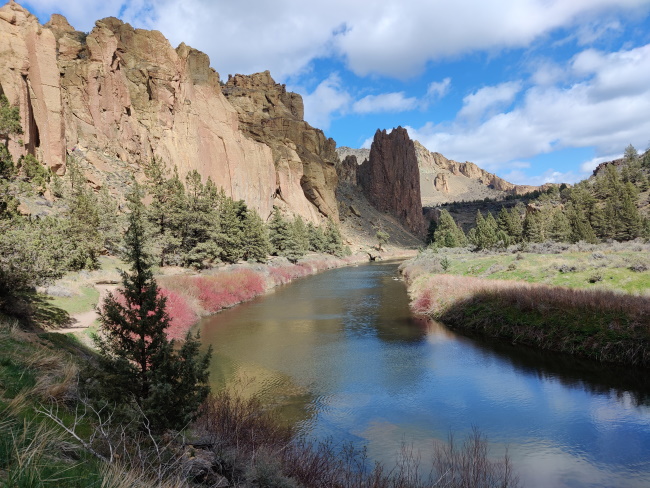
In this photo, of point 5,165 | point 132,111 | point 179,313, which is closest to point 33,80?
point 132,111

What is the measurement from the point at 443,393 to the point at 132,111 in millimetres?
69423

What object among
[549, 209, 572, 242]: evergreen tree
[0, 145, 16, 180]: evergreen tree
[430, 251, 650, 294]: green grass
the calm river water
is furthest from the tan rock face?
[549, 209, 572, 242]: evergreen tree

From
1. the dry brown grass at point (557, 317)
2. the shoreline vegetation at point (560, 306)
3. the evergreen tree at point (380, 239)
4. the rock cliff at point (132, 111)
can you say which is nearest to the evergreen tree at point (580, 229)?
the shoreline vegetation at point (560, 306)

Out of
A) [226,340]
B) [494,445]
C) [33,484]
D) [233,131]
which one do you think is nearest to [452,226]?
[233,131]

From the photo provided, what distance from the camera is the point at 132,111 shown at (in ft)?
216

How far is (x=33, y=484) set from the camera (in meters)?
3.06

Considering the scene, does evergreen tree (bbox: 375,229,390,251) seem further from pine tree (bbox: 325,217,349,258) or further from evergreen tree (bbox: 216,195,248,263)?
evergreen tree (bbox: 216,195,248,263)

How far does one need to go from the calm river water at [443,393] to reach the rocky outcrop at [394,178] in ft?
473

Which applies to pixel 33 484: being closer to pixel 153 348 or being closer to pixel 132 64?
pixel 153 348

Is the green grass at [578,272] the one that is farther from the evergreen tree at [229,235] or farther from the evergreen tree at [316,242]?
the evergreen tree at [316,242]

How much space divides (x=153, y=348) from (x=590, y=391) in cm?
1473

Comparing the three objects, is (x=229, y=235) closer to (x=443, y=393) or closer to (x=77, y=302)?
(x=77, y=302)

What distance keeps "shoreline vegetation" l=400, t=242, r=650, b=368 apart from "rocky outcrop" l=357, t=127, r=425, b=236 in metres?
133

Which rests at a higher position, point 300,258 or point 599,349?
point 300,258
